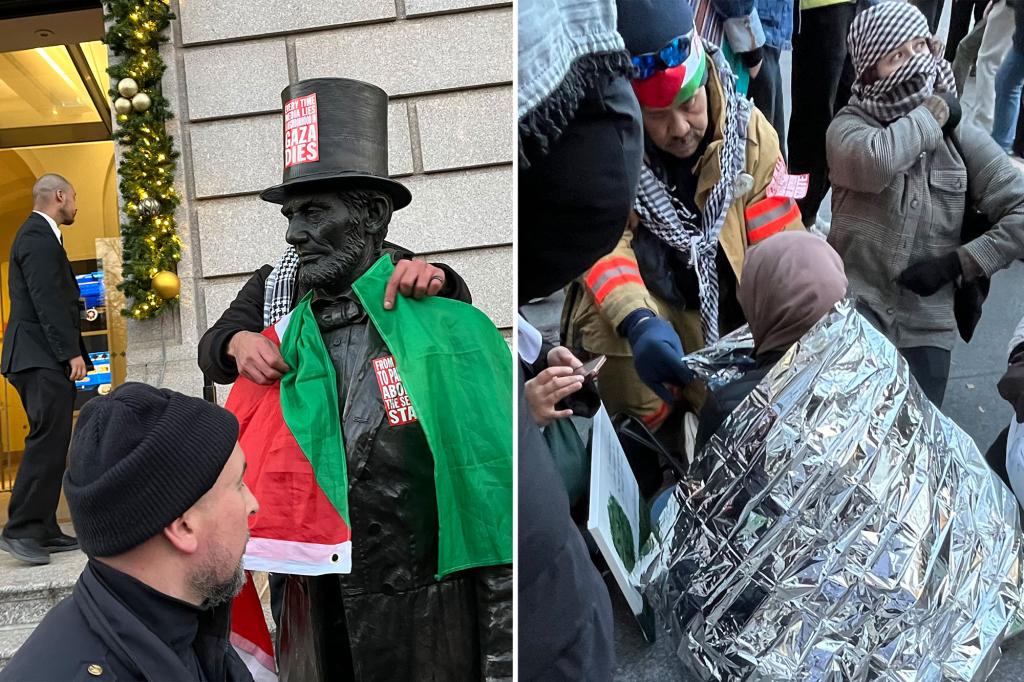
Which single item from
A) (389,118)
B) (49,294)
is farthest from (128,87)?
(389,118)

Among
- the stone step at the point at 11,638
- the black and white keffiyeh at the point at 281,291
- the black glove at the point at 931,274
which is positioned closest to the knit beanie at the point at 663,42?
the black glove at the point at 931,274

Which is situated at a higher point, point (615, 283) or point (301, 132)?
point (301, 132)

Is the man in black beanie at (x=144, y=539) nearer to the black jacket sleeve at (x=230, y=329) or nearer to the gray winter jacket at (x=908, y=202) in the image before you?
the black jacket sleeve at (x=230, y=329)

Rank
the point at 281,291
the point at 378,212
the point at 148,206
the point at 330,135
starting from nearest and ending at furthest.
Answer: the point at 330,135 < the point at 378,212 < the point at 281,291 < the point at 148,206

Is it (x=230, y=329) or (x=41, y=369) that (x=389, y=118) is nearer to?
(x=41, y=369)

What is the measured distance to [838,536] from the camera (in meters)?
1.25

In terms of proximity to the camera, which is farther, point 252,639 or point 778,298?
point 252,639

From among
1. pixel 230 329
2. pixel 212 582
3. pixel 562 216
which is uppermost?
pixel 562 216

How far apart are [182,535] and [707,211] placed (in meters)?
1.01

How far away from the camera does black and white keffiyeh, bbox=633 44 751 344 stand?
134cm

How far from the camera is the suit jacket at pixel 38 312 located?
167 inches

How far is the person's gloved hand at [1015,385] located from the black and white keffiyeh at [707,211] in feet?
1.48

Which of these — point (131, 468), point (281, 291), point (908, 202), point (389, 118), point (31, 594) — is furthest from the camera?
point (389, 118)

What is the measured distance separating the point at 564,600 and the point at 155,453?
2.30 ft
